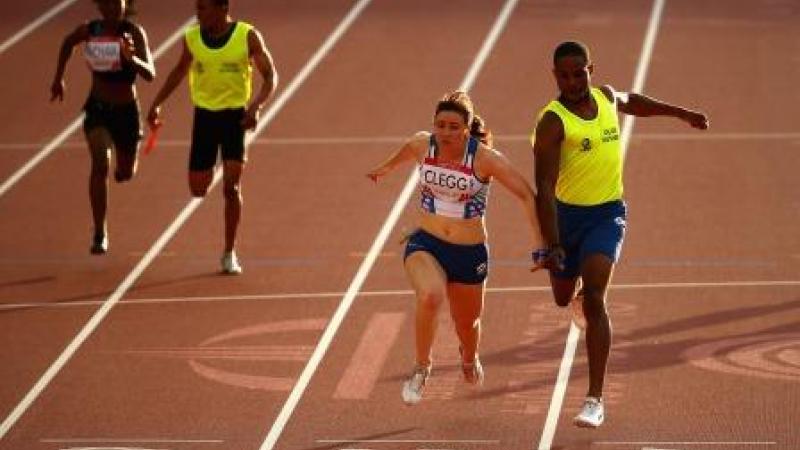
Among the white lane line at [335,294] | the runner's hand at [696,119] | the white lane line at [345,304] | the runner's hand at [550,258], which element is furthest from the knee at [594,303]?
the white lane line at [335,294]

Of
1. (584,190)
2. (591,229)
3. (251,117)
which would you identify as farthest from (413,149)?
(251,117)

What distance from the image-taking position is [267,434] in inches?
551

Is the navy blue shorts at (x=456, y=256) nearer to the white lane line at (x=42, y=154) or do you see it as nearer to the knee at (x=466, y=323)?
the knee at (x=466, y=323)

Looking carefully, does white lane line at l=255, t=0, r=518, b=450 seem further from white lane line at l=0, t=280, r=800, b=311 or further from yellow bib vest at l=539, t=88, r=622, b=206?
yellow bib vest at l=539, t=88, r=622, b=206

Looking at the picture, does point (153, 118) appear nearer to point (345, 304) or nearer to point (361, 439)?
point (345, 304)

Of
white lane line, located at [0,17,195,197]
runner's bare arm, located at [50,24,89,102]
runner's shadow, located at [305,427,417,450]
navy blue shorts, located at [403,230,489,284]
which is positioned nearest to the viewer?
navy blue shorts, located at [403,230,489,284]

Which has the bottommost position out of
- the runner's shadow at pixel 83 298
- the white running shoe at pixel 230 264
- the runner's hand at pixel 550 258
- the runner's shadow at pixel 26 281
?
the runner's shadow at pixel 26 281

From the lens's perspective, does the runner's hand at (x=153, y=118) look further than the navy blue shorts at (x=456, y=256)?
Yes

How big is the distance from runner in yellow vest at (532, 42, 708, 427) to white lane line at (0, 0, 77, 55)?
13946 mm

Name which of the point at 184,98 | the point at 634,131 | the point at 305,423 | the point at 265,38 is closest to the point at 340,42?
the point at 265,38

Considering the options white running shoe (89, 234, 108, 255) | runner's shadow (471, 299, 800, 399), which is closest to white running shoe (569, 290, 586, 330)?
runner's shadow (471, 299, 800, 399)

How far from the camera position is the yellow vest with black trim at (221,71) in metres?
17.6

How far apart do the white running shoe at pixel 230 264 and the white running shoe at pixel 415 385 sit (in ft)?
15.2

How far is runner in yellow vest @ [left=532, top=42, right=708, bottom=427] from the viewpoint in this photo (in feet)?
42.4
